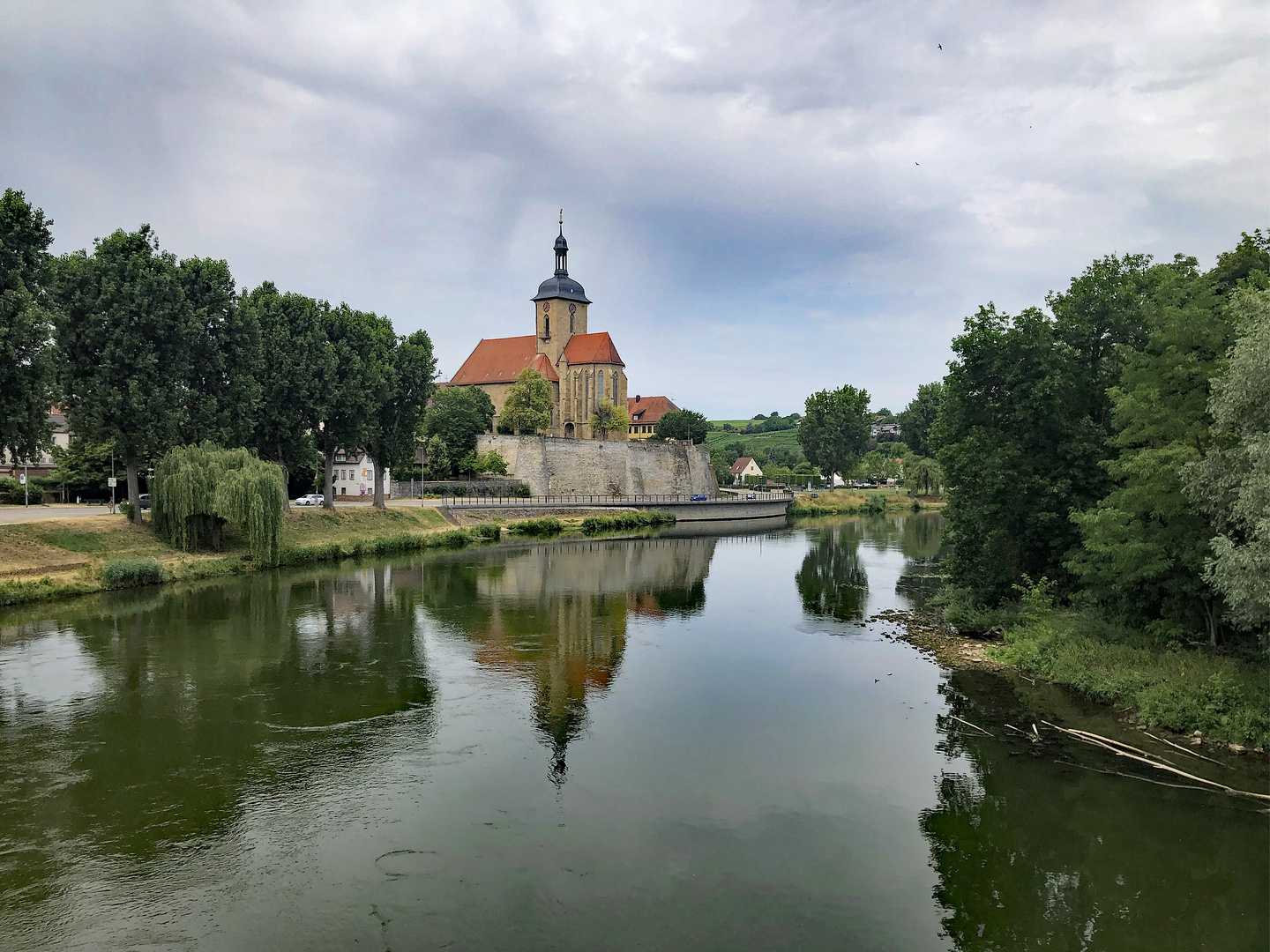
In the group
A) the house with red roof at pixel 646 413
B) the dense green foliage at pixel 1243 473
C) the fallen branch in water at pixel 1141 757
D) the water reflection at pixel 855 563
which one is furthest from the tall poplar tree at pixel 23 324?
the house with red roof at pixel 646 413

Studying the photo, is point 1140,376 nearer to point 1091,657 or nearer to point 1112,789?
point 1091,657

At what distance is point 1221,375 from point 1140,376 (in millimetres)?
2629

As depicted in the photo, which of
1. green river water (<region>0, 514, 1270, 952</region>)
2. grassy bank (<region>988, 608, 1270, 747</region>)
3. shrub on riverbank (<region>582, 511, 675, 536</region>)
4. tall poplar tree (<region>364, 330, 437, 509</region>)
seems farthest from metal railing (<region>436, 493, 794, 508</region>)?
grassy bank (<region>988, 608, 1270, 747</region>)

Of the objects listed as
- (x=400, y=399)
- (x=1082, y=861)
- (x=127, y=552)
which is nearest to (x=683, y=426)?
(x=400, y=399)

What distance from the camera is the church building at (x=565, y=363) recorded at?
270 ft

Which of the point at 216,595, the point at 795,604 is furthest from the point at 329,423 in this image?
the point at 795,604

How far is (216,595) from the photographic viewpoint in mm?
25375

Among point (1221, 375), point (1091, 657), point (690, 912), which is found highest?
point (1221, 375)

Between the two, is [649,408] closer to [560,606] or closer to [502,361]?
[502,361]

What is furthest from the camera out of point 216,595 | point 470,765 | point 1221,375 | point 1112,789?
point 216,595

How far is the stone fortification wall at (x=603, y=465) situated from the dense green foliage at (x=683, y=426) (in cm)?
1069

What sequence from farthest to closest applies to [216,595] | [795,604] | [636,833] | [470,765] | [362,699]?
[795,604] → [216,595] → [362,699] → [470,765] → [636,833]

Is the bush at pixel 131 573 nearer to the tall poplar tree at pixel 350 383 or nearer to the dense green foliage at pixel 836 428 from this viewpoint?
the tall poplar tree at pixel 350 383

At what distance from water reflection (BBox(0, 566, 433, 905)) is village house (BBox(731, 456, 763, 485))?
8982cm
